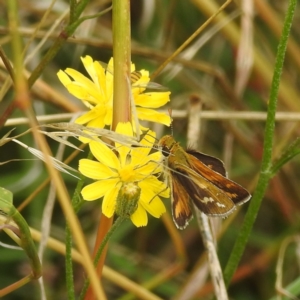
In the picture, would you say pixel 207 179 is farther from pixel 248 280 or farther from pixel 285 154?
pixel 248 280

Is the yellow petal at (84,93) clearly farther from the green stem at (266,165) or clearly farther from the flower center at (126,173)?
the green stem at (266,165)

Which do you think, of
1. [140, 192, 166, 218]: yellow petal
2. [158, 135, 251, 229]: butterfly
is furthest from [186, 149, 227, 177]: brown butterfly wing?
[140, 192, 166, 218]: yellow petal

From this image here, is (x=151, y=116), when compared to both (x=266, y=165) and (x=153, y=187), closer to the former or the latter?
(x=153, y=187)

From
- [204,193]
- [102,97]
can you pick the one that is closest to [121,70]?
Answer: [102,97]

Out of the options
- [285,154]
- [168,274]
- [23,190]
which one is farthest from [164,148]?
[23,190]

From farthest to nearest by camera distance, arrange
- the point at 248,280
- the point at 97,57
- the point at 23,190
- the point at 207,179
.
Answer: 1. the point at 97,57
2. the point at 248,280
3. the point at 23,190
4. the point at 207,179

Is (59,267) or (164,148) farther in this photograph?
(59,267)

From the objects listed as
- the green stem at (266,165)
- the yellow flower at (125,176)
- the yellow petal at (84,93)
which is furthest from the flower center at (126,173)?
the green stem at (266,165)

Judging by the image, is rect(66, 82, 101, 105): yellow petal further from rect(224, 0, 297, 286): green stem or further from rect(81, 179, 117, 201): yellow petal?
rect(224, 0, 297, 286): green stem
